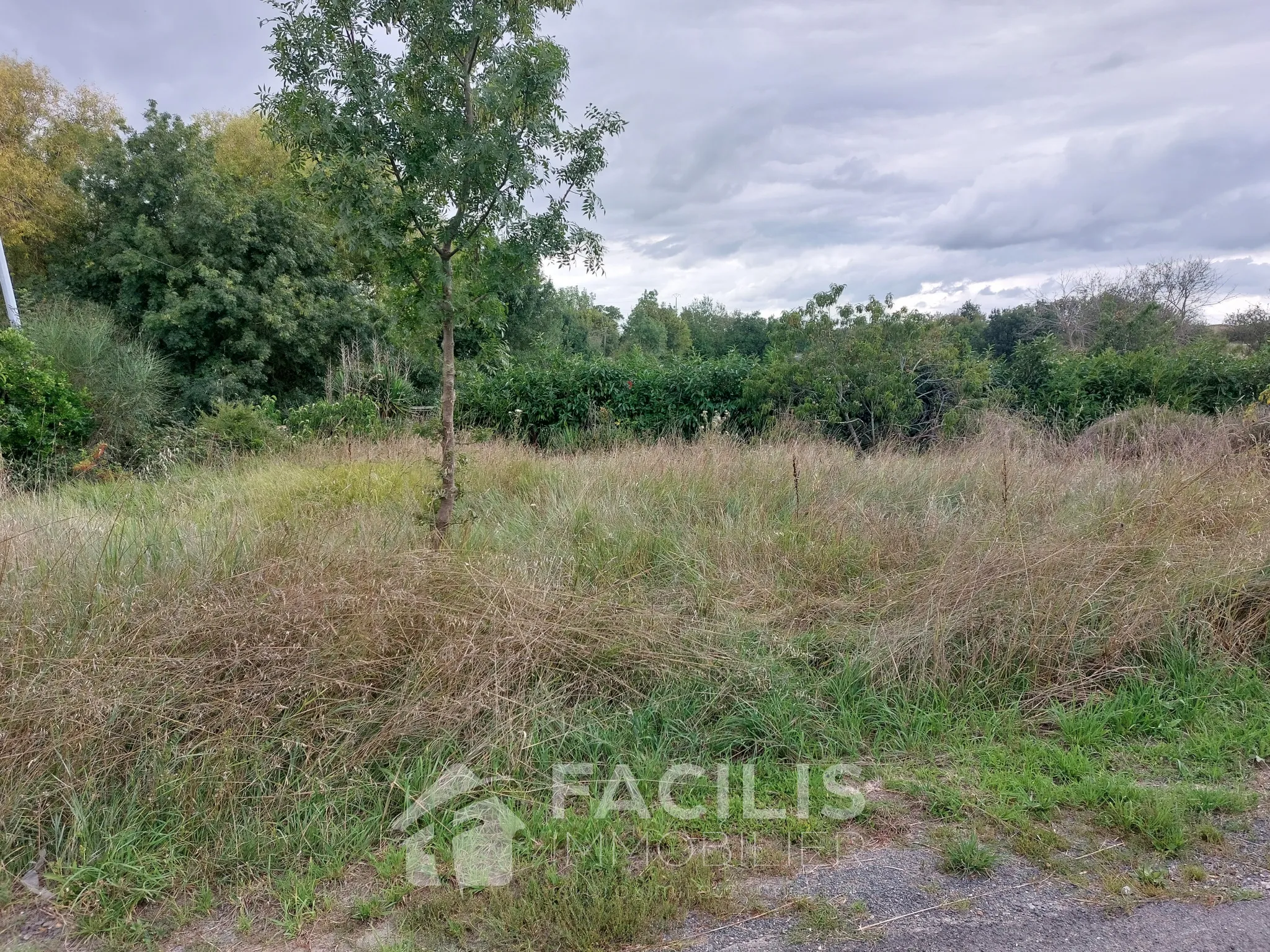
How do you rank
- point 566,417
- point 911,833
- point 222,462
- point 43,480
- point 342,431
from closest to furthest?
point 911,833 < point 43,480 < point 222,462 < point 342,431 < point 566,417

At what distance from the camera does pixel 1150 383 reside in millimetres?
10445

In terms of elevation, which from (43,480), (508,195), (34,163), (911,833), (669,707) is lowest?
(911,833)

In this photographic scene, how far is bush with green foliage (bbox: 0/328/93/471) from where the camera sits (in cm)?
890

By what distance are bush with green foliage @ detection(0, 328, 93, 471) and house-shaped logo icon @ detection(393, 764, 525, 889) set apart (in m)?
8.54

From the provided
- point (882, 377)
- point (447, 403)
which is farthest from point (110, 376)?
point (882, 377)

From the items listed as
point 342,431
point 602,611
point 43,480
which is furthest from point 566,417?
point 602,611

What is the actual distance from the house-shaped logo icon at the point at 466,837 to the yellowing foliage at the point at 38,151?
22.5m

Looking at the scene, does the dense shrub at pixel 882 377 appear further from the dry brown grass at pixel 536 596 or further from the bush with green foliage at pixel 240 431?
the bush with green foliage at pixel 240 431

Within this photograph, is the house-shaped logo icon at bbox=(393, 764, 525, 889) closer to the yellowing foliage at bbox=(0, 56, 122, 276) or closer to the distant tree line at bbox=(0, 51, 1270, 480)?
the distant tree line at bbox=(0, 51, 1270, 480)

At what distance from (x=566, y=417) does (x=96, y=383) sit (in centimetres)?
767

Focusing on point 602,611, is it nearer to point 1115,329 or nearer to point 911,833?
point 911,833

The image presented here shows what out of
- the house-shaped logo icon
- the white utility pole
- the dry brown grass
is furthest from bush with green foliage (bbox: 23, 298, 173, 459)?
the house-shaped logo icon

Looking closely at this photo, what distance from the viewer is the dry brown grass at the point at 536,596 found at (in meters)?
3.19

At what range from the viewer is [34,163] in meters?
20.2
